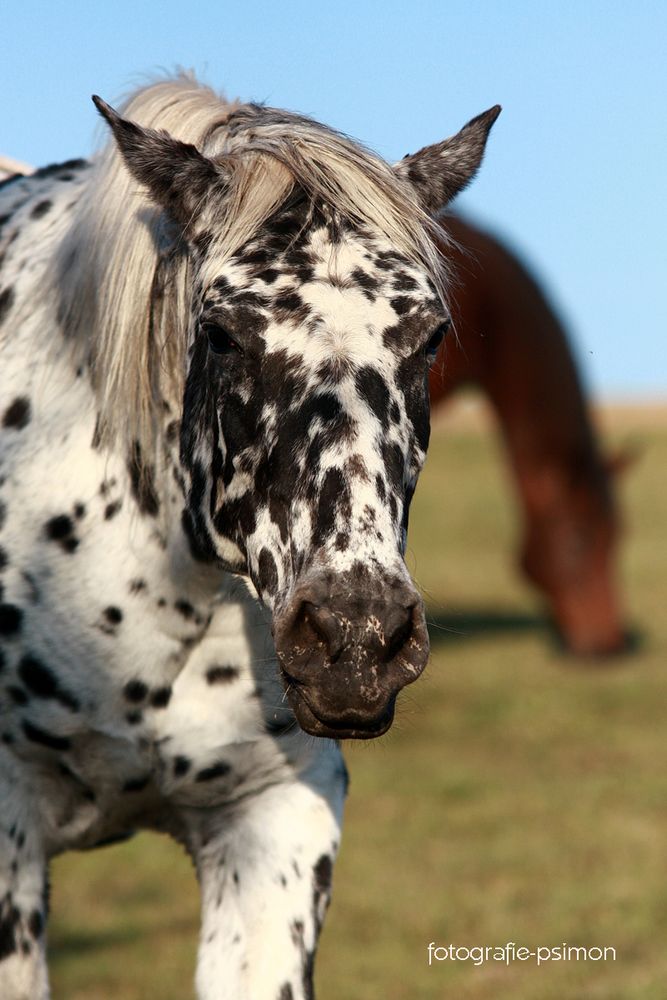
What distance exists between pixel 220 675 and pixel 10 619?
1.57 feet

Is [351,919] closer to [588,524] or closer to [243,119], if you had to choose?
[243,119]

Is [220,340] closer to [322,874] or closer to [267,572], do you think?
[267,572]

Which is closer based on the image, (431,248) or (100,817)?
(431,248)

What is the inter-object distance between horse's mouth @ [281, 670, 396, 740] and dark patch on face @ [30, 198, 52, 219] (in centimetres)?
158

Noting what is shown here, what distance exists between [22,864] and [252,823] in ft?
1.69

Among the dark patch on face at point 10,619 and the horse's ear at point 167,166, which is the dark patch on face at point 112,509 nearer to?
the dark patch on face at point 10,619

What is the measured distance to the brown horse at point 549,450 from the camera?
12.6 meters

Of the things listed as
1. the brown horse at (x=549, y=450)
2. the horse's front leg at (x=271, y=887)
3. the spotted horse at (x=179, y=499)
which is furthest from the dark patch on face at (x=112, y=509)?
the brown horse at (x=549, y=450)

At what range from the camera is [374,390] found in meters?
2.68

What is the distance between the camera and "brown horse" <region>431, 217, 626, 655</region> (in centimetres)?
1255

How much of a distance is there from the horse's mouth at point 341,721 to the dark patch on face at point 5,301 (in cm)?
131

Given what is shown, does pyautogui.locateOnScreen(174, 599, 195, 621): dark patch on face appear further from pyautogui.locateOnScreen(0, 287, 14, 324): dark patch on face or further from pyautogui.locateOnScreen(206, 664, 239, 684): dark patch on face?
pyautogui.locateOnScreen(0, 287, 14, 324): dark patch on face

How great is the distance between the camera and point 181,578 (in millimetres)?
3264

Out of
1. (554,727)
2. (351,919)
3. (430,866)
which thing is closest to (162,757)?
(351,919)
